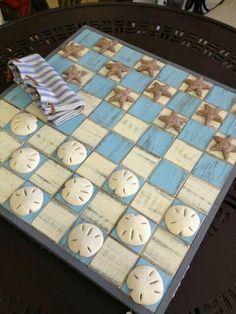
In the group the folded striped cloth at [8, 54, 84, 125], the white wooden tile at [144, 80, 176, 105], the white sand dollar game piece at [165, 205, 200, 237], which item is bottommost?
the white sand dollar game piece at [165, 205, 200, 237]

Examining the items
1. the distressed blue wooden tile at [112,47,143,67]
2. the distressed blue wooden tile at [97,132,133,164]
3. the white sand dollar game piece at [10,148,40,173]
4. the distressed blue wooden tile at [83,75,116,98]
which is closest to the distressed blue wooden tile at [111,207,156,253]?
the distressed blue wooden tile at [97,132,133,164]

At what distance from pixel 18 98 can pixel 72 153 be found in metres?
0.23

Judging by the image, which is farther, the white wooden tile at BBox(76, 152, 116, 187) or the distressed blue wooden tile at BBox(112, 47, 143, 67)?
the distressed blue wooden tile at BBox(112, 47, 143, 67)

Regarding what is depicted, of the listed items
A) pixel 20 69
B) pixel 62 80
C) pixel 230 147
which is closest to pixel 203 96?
pixel 230 147

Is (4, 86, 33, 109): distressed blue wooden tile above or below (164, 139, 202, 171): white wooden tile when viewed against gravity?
below

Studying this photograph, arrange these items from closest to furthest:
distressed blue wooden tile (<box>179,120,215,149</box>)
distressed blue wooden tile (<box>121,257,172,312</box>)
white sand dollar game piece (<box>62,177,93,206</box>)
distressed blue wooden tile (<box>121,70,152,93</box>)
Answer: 1. distressed blue wooden tile (<box>121,257,172,312</box>)
2. white sand dollar game piece (<box>62,177,93,206</box>)
3. distressed blue wooden tile (<box>179,120,215,149</box>)
4. distressed blue wooden tile (<box>121,70,152,93</box>)

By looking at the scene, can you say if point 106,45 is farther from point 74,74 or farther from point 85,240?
point 85,240

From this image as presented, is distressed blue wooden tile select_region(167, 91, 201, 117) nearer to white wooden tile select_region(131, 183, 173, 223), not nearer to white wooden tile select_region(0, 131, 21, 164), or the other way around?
white wooden tile select_region(131, 183, 173, 223)

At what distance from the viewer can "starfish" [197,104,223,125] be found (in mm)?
812

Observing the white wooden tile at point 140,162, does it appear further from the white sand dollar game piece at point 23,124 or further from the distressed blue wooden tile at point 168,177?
the white sand dollar game piece at point 23,124

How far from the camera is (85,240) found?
0.63m

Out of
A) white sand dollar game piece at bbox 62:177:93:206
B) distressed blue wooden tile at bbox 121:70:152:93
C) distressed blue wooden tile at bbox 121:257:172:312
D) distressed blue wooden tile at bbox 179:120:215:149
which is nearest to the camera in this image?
distressed blue wooden tile at bbox 121:257:172:312

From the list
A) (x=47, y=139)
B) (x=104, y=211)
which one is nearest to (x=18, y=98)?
(x=47, y=139)

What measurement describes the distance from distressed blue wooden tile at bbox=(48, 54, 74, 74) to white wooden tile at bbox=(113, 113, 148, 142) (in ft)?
0.75
